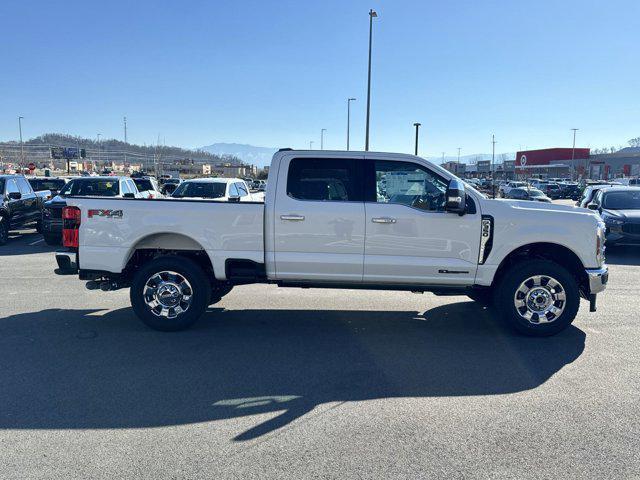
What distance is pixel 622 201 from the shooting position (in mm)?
13289

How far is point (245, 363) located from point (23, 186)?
12510 millimetres

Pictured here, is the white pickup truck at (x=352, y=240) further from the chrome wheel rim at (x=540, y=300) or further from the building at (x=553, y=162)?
the building at (x=553, y=162)

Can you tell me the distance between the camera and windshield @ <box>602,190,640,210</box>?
1310 centimetres

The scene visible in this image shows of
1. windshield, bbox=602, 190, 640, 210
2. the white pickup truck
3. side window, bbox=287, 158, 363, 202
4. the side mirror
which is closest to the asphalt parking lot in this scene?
the white pickup truck

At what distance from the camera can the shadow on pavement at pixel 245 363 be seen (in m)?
3.98

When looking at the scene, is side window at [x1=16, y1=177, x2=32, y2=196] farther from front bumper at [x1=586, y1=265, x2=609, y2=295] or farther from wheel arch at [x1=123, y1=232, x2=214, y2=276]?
front bumper at [x1=586, y1=265, x2=609, y2=295]

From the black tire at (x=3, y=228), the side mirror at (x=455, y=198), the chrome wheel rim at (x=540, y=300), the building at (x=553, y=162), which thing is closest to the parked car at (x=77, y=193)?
the black tire at (x=3, y=228)

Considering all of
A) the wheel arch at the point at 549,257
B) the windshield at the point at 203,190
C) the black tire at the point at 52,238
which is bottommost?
the black tire at the point at 52,238

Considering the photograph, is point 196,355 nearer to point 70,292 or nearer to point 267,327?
point 267,327

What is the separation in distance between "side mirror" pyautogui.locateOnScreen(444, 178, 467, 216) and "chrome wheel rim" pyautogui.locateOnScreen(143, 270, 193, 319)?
3.15 metres

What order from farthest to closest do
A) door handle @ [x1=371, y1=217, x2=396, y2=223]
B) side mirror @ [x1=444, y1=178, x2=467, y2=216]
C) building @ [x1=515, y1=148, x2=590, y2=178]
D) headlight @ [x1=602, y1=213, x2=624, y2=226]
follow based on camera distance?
building @ [x1=515, y1=148, x2=590, y2=178], headlight @ [x1=602, y1=213, x2=624, y2=226], door handle @ [x1=371, y1=217, x2=396, y2=223], side mirror @ [x1=444, y1=178, x2=467, y2=216]

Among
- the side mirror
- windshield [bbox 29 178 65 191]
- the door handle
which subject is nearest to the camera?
the side mirror

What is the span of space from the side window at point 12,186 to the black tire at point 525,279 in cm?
1315

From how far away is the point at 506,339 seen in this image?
584cm
